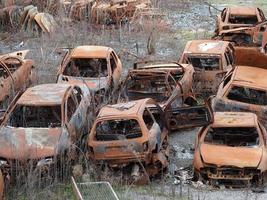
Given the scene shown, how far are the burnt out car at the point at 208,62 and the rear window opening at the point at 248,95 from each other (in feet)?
7.90

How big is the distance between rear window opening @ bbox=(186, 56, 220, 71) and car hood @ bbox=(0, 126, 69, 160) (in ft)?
22.0

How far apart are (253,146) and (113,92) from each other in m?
5.35

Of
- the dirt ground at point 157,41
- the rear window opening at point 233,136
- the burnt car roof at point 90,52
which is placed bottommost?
the dirt ground at point 157,41

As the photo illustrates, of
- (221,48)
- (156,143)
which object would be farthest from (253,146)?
(221,48)

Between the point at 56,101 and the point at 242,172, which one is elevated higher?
the point at 56,101

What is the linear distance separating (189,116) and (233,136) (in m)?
1.08

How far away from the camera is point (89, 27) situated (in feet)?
90.2

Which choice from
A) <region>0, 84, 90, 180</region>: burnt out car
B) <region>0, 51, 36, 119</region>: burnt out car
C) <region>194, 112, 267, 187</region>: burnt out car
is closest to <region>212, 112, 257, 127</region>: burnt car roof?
<region>194, 112, 267, 187</region>: burnt out car

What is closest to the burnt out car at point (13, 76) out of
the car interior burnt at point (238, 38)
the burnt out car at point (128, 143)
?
the burnt out car at point (128, 143)

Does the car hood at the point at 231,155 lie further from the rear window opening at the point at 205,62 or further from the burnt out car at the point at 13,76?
the burnt out car at the point at 13,76

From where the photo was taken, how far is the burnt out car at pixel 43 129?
12.6 metres

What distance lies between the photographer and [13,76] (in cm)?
1808

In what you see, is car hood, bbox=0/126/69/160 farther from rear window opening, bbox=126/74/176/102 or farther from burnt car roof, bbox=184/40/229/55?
burnt car roof, bbox=184/40/229/55

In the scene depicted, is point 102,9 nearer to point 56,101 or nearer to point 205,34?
point 205,34
